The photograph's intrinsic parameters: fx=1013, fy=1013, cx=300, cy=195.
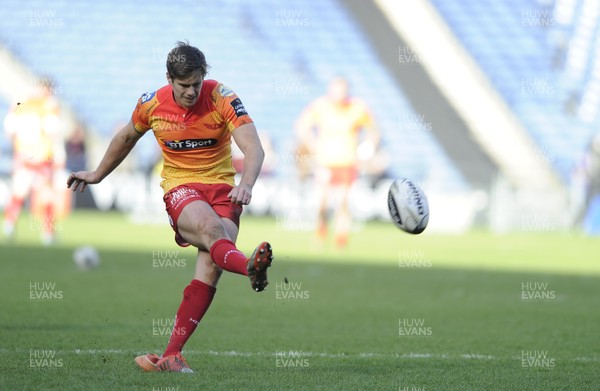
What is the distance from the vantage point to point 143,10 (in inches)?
1141

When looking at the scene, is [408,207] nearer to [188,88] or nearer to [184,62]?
[188,88]

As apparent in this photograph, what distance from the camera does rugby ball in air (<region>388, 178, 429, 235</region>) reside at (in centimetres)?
644

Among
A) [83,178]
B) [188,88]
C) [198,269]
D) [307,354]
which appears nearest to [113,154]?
[83,178]

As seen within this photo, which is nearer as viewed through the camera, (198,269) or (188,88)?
(188,88)

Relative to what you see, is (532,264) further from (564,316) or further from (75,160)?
(75,160)

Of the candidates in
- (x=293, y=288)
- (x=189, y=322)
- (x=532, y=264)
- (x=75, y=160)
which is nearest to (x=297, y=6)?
(x=75, y=160)

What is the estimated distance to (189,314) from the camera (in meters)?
5.81

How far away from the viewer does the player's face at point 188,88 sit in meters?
A: 5.62

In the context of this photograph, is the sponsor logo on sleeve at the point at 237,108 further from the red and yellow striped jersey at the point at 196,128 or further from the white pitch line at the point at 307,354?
the white pitch line at the point at 307,354

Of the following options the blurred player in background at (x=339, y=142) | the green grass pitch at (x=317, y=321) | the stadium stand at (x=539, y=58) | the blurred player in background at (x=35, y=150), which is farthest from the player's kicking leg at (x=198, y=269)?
the stadium stand at (x=539, y=58)

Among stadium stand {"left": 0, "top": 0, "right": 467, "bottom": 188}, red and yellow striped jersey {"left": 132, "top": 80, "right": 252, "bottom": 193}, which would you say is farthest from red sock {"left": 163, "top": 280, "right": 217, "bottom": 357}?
stadium stand {"left": 0, "top": 0, "right": 467, "bottom": 188}

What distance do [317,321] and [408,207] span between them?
241cm

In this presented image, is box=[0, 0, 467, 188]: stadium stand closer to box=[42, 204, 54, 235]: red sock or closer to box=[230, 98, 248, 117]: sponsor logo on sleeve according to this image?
box=[42, 204, 54, 235]: red sock

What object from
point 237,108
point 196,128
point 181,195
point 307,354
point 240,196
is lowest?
point 307,354
